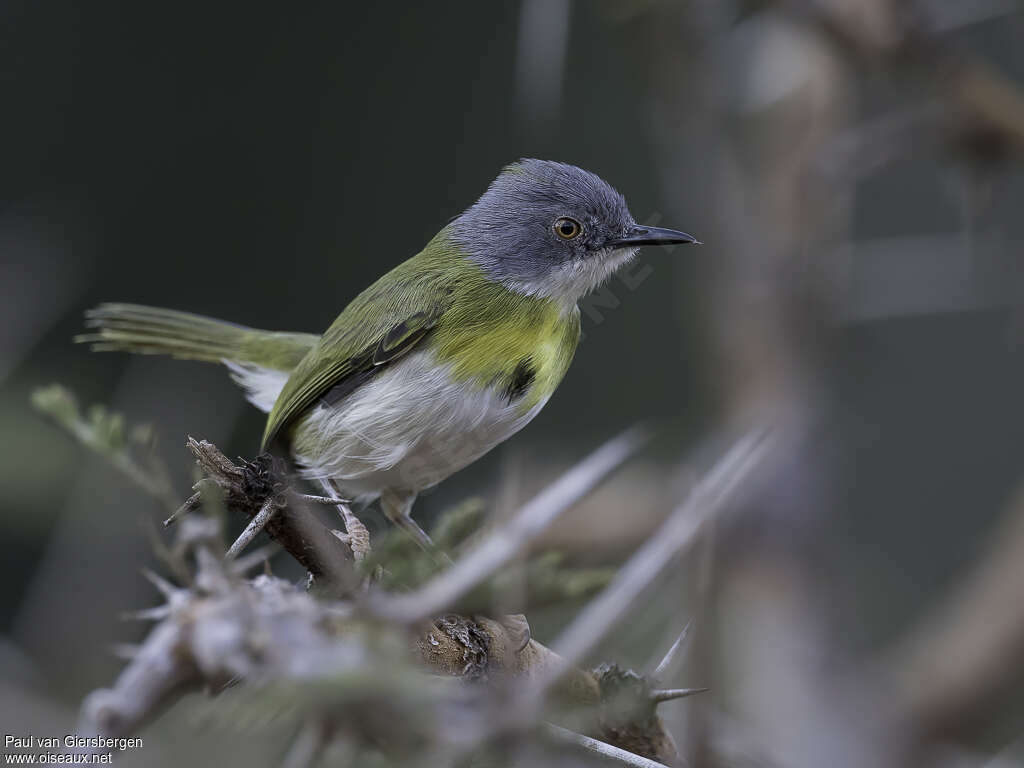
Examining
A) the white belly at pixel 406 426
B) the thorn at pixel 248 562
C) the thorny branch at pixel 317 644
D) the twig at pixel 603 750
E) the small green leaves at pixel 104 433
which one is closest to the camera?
the thorny branch at pixel 317 644

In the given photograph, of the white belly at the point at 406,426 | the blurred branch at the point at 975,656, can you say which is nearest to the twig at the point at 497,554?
the white belly at the point at 406,426

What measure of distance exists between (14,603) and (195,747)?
3286 millimetres

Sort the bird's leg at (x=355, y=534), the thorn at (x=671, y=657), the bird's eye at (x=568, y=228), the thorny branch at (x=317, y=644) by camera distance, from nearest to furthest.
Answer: the thorny branch at (x=317, y=644) < the thorn at (x=671, y=657) < the bird's leg at (x=355, y=534) < the bird's eye at (x=568, y=228)

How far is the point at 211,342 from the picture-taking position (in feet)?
10.3

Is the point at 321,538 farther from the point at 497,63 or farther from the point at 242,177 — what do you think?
the point at 497,63

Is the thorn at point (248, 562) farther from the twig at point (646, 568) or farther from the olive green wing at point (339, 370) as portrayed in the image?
the olive green wing at point (339, 370)

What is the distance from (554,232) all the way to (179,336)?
1.34 meters

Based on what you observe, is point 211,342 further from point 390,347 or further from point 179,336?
point 390,347

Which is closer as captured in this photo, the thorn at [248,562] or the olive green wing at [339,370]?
the thorn at [248,562]

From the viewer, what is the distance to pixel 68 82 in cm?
493

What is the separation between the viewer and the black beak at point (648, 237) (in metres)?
2.31

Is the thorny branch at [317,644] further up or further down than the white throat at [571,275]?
further down

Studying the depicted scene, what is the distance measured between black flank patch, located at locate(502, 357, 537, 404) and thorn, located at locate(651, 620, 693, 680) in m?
0.86

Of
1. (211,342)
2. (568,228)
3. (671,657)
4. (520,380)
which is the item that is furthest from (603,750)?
(211,342)
